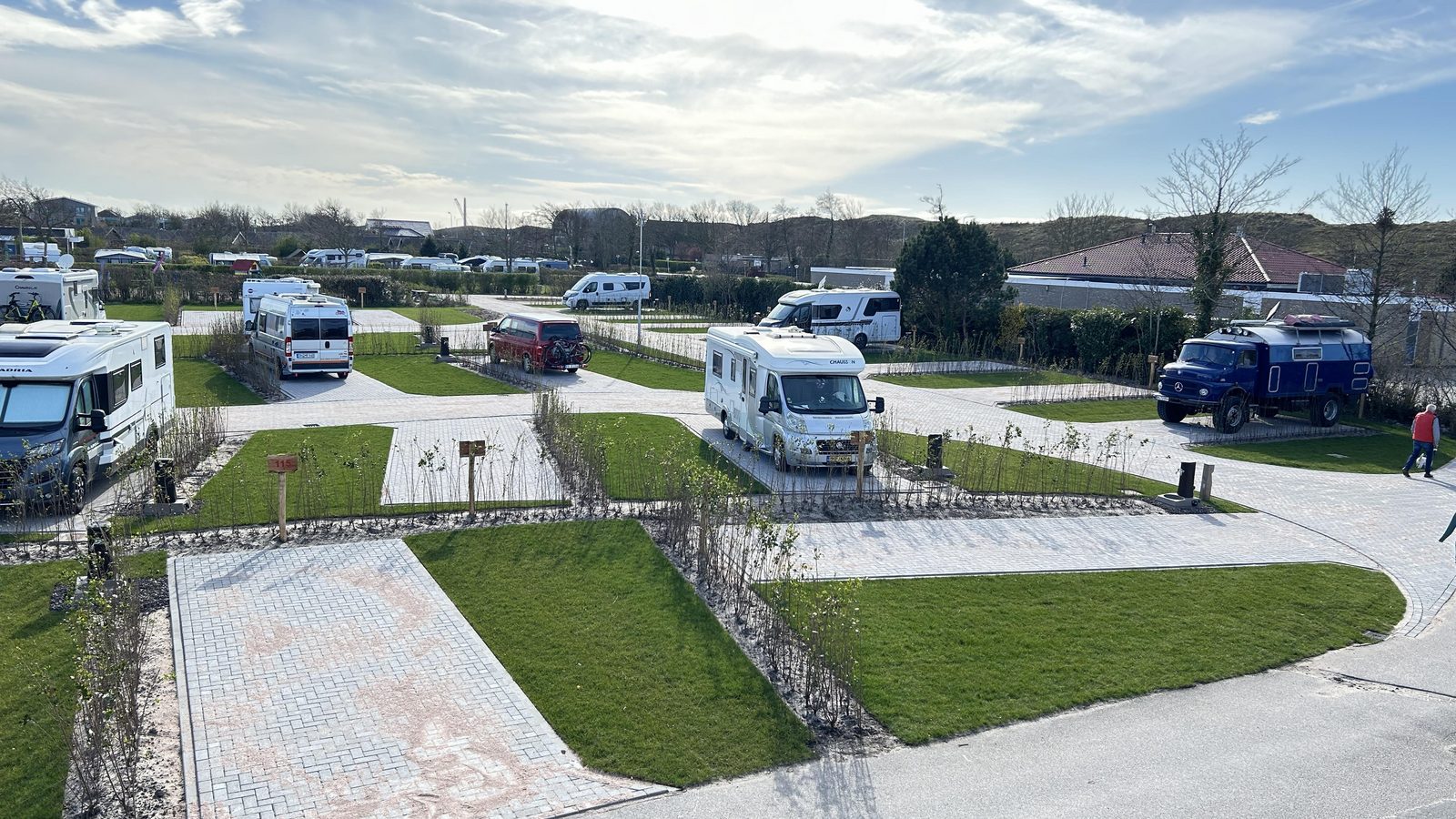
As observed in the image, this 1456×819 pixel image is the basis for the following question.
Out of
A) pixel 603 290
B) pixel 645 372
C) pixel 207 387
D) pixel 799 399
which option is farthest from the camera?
pixel 603 290

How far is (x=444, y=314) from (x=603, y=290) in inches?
350

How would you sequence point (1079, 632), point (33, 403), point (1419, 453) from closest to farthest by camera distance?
point (1079, 632), point (33, 403), point (1419, 453)

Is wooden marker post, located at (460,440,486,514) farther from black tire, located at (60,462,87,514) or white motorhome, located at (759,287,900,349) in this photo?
white motorhome, located at (759,287,900,349)

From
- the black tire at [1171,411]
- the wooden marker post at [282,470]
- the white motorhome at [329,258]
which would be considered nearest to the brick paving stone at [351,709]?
the wooden marker post at [282,470]

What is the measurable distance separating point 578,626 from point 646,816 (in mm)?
3026

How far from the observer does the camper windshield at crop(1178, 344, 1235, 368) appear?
70.0 ft

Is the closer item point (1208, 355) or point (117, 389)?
point (117, 389)

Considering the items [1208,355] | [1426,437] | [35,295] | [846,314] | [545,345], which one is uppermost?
[35,295]

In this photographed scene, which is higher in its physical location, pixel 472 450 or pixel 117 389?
pixel 117 389

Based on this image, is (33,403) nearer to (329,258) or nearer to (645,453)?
(645,453)

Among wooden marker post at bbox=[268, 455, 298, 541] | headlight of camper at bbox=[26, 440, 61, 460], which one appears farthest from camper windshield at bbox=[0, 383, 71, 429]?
wooden marker post at bbox=[268, 455, 298, 541]

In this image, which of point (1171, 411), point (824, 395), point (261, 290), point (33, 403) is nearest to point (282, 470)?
point (33, 403)

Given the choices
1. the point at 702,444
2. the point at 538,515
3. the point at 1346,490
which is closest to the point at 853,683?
the point at 538,515

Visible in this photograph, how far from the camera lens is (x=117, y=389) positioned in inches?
538
